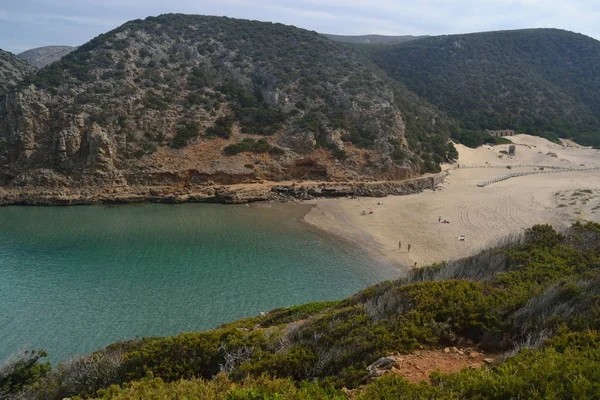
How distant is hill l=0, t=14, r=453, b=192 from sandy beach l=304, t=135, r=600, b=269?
17.2 feet

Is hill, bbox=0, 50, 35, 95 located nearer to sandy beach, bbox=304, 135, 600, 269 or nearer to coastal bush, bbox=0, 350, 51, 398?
sandy beach, bbox=304, 135, 600, 269

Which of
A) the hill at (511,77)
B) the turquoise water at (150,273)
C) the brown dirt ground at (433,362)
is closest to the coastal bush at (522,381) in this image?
the brown dirt ground at (433,362)

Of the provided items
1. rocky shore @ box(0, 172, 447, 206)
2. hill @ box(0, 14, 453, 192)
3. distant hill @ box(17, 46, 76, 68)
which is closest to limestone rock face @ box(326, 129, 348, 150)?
hill @ box(0, 14, 453, 192)

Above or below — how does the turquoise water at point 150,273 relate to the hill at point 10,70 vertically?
below

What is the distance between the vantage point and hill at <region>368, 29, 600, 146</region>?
2554 inches

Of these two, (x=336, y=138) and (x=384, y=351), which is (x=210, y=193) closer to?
(x=336, y=138)

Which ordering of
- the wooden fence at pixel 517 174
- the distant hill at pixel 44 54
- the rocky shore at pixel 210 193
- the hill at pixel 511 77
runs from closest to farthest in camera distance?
the rocky shore at pixel 210 193 < the wooden fence at pixel 517 174 < the hill at pixel 511 77 < the distant hill at pixel 44 54

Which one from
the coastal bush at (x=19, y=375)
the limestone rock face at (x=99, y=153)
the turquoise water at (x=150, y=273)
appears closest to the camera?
the coastal bush at (x=19, y=375)

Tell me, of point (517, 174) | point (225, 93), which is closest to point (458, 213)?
point (517, 174)

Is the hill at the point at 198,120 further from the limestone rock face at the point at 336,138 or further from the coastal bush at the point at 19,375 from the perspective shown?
the coastal bush at the point at 19,375

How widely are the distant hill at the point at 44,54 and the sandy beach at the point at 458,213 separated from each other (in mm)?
88185

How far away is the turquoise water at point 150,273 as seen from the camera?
14062 millimetres

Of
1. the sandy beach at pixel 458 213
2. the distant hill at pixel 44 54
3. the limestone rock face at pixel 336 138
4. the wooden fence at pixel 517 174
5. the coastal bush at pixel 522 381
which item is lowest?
the sandy beach at pixel 458 213

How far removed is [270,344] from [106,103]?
37207mm
